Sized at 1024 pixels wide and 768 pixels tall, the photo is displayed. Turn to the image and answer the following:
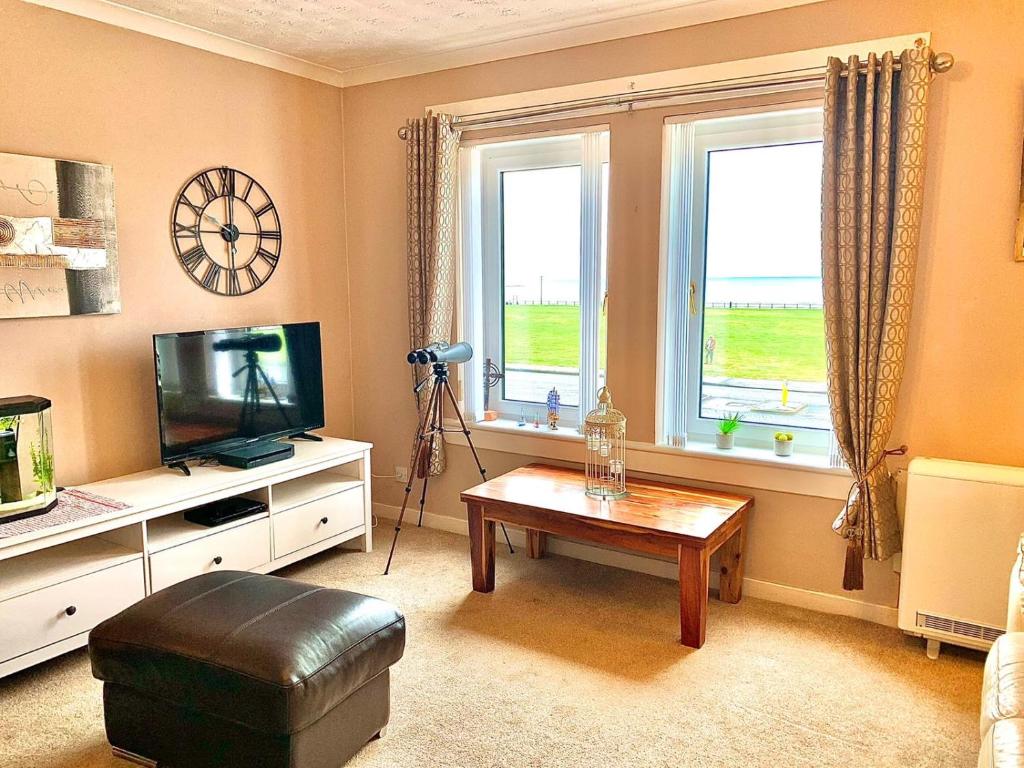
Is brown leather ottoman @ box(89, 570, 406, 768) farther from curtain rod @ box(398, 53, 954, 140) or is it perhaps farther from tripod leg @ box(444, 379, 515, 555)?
curtain rod @ box(398, 53, 954, 140)

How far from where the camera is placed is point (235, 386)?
139 inches

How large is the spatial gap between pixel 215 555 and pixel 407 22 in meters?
2.50

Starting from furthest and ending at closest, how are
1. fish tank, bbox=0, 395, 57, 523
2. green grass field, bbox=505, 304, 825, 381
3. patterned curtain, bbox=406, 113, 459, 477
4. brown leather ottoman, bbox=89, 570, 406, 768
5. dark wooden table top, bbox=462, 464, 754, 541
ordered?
1. patterned curtain, bbox=406, 113, 459, 477
2. green grass field, bbox=505, 304, 825, 381
3. dark wooden table top, bbox=462, 464, 754, 541
4. fish tank, bbox=0, 395, 57, 523
5. brown leather ottoman, bbox=89, 570, 406, 768

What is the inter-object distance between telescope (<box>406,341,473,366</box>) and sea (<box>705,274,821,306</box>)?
1.21 metres

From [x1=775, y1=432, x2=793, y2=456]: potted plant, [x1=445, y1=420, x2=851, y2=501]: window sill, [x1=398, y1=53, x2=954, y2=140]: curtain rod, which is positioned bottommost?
[x1=445, y1=420, x2=851, y2=501]: window sill

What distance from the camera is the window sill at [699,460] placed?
3.20 metres

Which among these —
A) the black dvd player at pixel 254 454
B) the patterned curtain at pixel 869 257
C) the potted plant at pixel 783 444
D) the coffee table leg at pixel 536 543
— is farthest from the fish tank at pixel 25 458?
the patterned curtain at pixel 869 257

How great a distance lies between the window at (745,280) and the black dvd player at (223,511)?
1.90m

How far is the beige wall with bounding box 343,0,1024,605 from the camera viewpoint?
2.75 metres

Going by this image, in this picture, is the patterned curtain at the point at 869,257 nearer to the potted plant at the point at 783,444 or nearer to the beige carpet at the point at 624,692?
the potted plant at the point at 783,444

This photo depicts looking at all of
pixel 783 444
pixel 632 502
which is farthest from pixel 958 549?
pixel 632 502

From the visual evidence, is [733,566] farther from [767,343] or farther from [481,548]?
[481,548]

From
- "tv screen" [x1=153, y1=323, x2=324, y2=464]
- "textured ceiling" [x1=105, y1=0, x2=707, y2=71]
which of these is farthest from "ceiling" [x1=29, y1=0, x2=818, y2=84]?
"tv screen" [x1=153, y1=323, x2=324, y2=464]

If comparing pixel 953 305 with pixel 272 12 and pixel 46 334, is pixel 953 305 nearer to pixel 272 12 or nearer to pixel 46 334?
pixel 272 12
